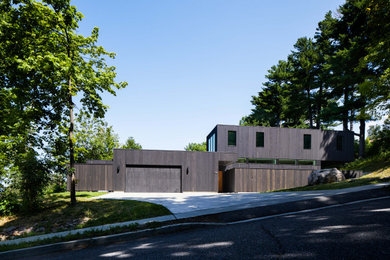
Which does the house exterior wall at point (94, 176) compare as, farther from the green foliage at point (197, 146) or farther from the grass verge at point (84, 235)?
the green foliage at point (197, 146)

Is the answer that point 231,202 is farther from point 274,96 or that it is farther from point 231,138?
point 274,96

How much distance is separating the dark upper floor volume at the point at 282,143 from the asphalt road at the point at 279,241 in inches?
693

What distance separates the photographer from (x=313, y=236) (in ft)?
16.2

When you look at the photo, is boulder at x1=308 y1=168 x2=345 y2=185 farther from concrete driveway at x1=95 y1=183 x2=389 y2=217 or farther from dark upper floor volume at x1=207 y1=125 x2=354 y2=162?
dark upper floor volume at x1=207 y1=125 x2=354 y2=162

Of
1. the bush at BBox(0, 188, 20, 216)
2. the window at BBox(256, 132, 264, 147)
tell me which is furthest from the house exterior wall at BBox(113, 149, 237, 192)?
the bush at BBox(0, 188, 20, 216)

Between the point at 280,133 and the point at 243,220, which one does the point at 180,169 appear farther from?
the point at 243,220

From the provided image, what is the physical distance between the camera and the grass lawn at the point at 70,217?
906 cm

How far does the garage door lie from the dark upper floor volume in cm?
570

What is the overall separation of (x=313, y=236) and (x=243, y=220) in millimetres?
2872

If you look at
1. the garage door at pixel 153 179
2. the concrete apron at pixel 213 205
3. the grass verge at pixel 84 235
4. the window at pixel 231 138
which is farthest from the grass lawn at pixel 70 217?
the window at pixel 231 138

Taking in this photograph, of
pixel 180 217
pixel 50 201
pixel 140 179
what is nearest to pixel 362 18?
pixel 140 179

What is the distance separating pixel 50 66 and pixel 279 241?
10687mm

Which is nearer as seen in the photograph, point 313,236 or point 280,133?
point 313,236

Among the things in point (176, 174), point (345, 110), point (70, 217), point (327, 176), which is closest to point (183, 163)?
point (176, 174)
